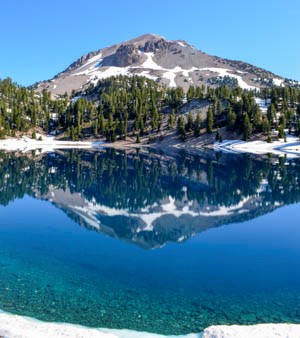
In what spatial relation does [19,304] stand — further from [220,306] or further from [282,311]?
[282,311]

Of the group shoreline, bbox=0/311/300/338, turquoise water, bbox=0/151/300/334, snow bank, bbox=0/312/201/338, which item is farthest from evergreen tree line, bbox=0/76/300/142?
snow bank, bbox=0/312/201/338

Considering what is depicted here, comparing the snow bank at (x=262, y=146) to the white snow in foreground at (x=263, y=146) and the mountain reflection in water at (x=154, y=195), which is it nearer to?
the white snow in foreground at (x=263, y=146)

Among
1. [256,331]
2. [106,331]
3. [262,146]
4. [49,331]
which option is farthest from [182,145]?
[49,331]

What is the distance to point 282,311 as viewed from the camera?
13.5 meters

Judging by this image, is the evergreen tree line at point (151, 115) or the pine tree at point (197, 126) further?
the pine tree at point (197, 126)

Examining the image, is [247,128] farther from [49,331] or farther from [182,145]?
[49,331]

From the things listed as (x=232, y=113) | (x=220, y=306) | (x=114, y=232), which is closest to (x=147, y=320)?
(x=220, y=306)

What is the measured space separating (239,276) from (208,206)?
15.6m

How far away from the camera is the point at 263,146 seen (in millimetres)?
110750

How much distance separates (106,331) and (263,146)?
107m

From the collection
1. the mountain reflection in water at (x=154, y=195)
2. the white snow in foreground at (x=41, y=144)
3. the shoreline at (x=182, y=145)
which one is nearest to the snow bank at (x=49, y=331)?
the mountain reflection in water at (x=154, y=195)

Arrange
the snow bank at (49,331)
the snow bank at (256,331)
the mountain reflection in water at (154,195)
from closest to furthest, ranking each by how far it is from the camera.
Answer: the snow bank at (256,331) < the snow bank at (49,331) < the mountain reflection in water at (154,195)

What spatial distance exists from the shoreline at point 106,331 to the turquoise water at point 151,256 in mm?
573

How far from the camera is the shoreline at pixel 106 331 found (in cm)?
1077
